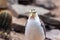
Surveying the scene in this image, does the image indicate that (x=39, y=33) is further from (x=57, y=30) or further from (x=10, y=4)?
(x=10, y=4)

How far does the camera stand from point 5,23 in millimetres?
3072

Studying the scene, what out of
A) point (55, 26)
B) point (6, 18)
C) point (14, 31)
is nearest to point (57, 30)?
point (55, 26)

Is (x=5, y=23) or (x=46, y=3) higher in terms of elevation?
(x=46, y=3)

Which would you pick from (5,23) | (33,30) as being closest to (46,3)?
(5,23)

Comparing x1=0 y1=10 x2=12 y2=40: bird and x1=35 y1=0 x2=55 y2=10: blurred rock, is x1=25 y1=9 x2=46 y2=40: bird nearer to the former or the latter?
x1=0 y1=10 x2=12 y2=40: bird

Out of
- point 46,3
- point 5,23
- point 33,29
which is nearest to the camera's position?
point 33,29

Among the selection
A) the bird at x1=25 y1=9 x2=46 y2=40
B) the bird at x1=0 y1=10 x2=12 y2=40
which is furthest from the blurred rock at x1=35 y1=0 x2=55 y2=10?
the bird at x1=25 y1=9 x2=46 y2=40

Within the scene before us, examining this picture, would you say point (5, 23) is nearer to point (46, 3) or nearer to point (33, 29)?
point (33, 29)

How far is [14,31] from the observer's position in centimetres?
349

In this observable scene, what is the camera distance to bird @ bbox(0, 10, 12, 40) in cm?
301

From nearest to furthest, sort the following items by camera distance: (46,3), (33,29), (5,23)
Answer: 1. (33,29)
2. (5,23)
3. (46,3)

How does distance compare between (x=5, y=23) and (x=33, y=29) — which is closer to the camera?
(x=33, y=29)

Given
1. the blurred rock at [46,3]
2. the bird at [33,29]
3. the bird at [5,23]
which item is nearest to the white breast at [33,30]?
the bird at [33,29]

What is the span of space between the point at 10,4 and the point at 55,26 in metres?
1.35
